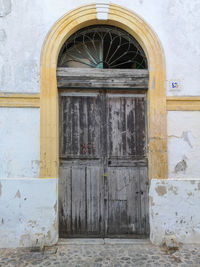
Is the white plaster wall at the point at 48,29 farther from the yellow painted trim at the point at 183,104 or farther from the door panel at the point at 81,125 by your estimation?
the door panel at the point at 81,125

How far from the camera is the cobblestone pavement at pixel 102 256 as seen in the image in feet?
10.9

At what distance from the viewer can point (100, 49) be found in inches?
175

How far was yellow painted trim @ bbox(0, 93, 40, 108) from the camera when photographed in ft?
13.1

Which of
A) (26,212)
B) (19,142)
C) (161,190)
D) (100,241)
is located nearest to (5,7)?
Answer: (19,142)

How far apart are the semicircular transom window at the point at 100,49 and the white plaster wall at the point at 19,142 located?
121 centimetres

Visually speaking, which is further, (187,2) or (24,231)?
(187,2)

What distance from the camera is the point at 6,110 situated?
400 centimetres

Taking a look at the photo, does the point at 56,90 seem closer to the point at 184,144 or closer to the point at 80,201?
the point at 80,201

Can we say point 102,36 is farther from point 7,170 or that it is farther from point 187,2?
point 7,170

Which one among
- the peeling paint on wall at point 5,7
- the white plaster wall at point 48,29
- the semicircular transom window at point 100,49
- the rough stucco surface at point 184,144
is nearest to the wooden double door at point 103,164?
the rough stucco surface at point 184,144

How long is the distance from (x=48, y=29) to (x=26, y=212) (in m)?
3.09

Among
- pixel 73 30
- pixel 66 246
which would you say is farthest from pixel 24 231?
pixel 73 30

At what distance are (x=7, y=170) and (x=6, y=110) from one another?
1003 millimetres

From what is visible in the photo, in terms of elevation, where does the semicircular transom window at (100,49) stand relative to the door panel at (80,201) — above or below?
above
